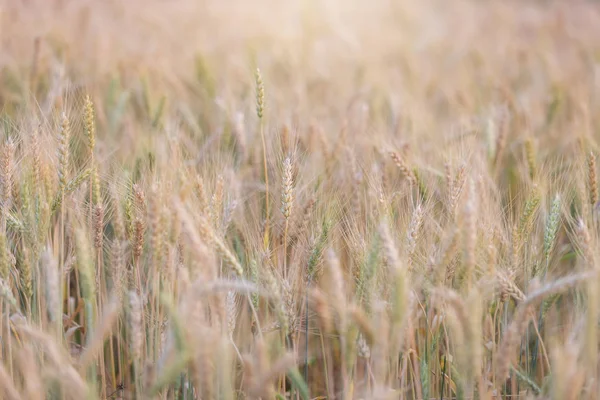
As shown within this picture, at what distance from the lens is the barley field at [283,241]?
4.31ft

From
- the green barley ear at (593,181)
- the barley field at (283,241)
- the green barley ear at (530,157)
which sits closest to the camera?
the barley field at (283,241)

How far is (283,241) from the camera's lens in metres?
1.86

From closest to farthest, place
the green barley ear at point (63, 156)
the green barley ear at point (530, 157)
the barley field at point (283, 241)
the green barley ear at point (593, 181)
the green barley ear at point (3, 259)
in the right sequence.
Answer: the barley field at point (283, 241) < the green barley ear at point (3, 259) < the green barley ear at point (63, 156) < the green barley ear at point (593, 181) < the green barley ear at point (530, 157)

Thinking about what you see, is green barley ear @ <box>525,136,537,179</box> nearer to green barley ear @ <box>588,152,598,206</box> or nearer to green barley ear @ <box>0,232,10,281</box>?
green barley ear @ <box>588,152,598,206</box>

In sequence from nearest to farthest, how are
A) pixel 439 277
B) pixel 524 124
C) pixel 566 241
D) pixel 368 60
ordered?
1. pixel 439 277
2. pixel 566 241
3. pixel 524 124
4. pixel 368 60

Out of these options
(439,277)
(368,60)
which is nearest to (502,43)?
(368,60)

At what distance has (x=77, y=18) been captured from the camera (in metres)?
4.93

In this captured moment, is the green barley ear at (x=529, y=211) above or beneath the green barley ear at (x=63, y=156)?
beneath

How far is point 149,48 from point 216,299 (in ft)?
12.7

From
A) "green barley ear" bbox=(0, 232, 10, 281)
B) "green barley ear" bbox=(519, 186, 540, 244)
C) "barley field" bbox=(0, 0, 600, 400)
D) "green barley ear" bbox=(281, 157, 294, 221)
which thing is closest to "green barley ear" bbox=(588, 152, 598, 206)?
"barley field" bbox=(0, 0, 600, 400)

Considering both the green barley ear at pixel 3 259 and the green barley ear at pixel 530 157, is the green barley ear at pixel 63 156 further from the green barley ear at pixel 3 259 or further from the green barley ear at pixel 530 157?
the green barley ear at pixel 530 157

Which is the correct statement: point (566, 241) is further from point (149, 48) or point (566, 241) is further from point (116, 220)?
point (149, 48)

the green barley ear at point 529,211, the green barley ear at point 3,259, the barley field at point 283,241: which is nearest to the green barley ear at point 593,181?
the barley field at point 283,241

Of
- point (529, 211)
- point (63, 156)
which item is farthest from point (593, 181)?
point (63, 156)
